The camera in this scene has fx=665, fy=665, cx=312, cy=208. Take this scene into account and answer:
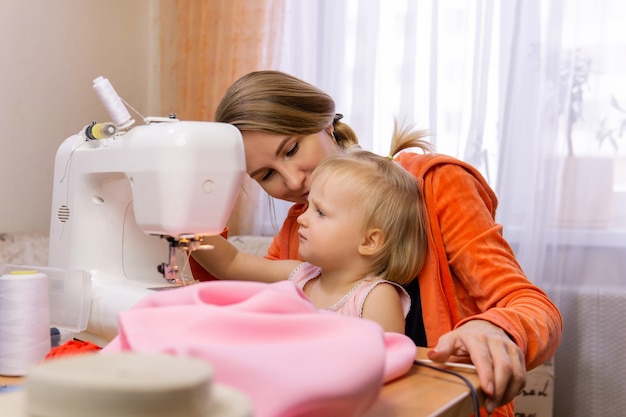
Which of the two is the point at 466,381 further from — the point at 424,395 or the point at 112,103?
the point at 112,103

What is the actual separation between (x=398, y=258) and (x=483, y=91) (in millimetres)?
1378

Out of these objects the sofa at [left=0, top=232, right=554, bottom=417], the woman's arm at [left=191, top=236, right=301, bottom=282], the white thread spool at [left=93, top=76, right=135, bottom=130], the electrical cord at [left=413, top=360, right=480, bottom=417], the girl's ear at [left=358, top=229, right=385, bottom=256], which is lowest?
the sofa at [left=0, top=232, right=554, bottom=417]

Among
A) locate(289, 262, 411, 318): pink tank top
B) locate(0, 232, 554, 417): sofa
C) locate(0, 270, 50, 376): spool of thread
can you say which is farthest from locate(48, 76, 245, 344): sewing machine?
locate(0, 232, 554, 417): sofa

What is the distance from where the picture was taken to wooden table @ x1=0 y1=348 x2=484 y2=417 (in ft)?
2.24

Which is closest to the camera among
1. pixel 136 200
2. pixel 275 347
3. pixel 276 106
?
pixel 275 347

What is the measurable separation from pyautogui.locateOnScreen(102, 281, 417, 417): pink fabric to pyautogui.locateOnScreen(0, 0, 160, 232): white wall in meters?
2.25

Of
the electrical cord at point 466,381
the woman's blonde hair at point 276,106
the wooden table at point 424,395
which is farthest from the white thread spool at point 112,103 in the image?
the electrical cord at point 466,381

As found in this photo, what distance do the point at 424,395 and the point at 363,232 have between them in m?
0.60

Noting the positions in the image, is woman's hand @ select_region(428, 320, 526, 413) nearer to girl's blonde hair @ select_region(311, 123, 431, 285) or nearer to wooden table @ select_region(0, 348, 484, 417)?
wooden table @ select_region(0, 348, 484, 417)

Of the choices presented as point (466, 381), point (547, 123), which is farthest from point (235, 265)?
point (547, 123)

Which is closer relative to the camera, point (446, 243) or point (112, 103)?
point (112, 103)

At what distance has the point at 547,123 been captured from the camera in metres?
2.37

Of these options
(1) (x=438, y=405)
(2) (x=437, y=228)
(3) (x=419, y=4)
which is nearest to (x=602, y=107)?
(3) (x=419, y=4)

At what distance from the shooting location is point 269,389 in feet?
1.76
